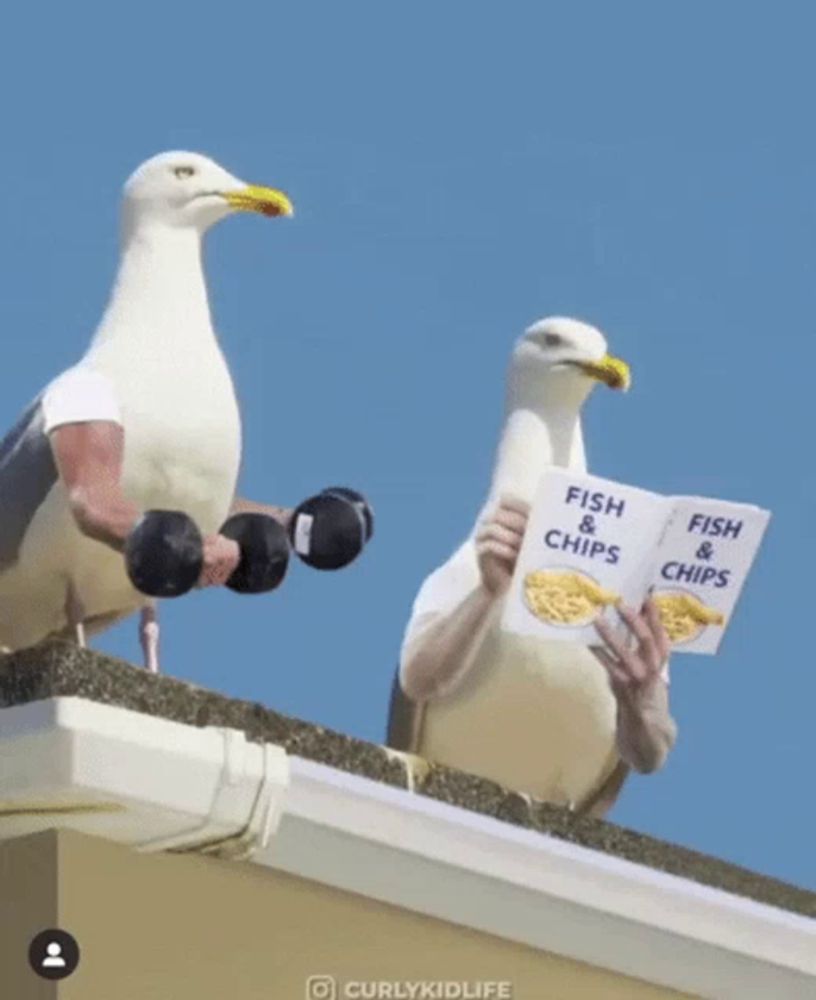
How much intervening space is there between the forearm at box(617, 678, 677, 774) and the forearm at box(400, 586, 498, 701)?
1.37ft

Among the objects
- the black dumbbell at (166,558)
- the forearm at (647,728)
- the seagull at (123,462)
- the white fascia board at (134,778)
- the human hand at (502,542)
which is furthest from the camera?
the forearm at (647,728)

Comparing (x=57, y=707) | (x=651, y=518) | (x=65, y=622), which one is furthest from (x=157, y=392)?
(x=57, y=707)

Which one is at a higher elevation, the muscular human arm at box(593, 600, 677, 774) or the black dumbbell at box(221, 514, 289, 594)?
the black dumbbell at box(221, 514, 289, 594)

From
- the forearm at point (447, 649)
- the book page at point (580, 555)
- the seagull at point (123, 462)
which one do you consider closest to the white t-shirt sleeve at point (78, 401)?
the seagull at point (123, 462)

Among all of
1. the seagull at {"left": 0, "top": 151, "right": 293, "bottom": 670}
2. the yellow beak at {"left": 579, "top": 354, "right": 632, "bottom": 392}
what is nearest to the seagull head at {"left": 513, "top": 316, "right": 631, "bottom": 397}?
the yellow beak at {"left": 579, "top": 354, "right": 632, "bottom": 392}

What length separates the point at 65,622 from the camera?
7789 millimetres

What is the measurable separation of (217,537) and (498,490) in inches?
82.8

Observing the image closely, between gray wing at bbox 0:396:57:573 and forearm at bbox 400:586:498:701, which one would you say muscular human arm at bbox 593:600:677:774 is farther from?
gray wing at bbox 0:396:57:573

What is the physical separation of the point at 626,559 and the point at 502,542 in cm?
44

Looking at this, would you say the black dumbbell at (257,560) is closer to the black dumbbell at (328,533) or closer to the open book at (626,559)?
the black dumbbell at (328,533)

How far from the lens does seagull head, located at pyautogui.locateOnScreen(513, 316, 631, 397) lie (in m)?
9.32

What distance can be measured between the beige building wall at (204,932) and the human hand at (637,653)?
43.0 inches

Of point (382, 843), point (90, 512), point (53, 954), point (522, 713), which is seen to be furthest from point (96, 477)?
point (522, 713)

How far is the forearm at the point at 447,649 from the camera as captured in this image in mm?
8664
